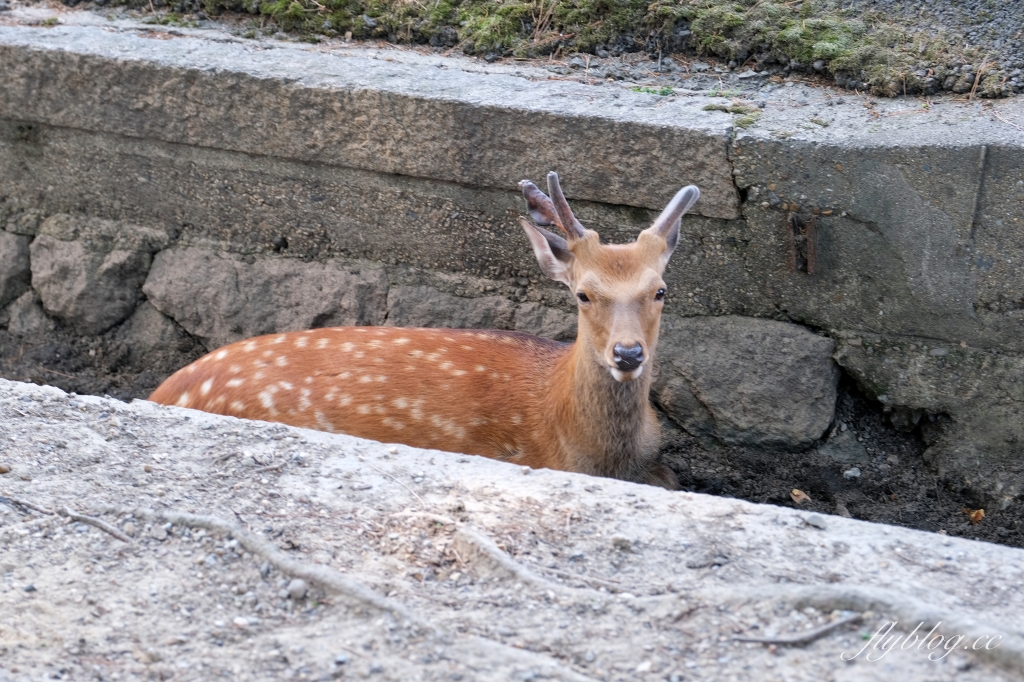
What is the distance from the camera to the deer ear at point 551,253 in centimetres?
405

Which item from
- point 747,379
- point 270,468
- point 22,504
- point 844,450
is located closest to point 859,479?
point 844,450

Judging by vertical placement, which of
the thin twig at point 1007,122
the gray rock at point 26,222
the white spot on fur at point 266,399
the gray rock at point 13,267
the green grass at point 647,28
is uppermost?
the green grass at point 647,28

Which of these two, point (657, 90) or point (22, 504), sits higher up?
point (657, 90)

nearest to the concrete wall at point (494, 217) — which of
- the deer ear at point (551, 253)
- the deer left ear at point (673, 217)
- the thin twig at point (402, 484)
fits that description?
the deer left ear at point (673, 217)

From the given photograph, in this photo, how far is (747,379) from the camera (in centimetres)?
450

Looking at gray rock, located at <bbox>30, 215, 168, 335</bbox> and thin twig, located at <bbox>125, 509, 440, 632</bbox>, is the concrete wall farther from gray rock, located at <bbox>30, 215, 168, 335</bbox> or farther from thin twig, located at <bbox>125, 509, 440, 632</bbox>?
thin twig, located at <bbox>125, 509, 440, 632</bbox>

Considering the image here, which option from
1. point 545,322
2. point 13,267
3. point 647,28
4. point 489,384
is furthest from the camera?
point 13,267

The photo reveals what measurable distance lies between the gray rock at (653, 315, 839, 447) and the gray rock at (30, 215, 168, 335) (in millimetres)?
2566

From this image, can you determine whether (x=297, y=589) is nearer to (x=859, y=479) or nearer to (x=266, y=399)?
(x=266, y=399)

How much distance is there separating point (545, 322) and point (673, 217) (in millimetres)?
1056

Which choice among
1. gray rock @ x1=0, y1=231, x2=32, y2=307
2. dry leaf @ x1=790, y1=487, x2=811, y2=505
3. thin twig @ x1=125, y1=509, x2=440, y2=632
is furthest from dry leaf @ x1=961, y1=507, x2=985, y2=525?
gray rock @ x1=0, y1=231, x2=32, y2=307

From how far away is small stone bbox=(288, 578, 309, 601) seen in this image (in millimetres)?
2461

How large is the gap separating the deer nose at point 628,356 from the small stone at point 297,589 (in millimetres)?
1563

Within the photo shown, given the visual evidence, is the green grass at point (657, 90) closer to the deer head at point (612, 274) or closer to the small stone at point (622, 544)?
the deer head at point (612, 274)
